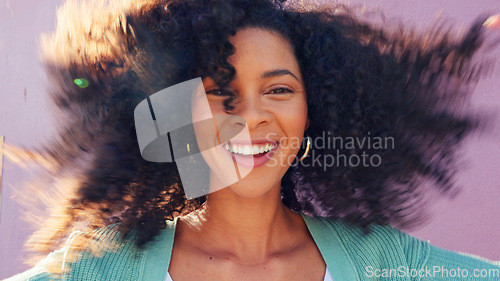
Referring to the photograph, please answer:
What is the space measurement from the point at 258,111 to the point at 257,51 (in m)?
0.20

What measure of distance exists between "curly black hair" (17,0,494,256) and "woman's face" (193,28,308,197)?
0.04 metres

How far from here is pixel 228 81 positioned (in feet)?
5.63

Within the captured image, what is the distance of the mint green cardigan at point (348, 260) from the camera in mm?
1779

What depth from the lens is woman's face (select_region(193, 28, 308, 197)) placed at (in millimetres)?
1732

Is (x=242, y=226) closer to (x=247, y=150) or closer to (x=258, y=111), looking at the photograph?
(x=247, y=150)

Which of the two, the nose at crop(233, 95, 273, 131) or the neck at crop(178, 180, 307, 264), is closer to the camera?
the nose at crop(233, 95, 273, 131)

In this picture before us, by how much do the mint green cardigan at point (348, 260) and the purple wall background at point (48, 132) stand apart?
2.53ft

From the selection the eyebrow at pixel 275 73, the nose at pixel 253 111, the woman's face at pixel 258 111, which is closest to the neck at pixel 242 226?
the woman's face at pixel 258 111

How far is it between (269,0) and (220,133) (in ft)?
1.66

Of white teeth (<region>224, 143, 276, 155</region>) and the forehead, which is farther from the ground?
the forehead

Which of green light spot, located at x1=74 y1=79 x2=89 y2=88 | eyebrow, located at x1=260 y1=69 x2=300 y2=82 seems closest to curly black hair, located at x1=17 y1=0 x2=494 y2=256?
green light spot, located at x1=74 y1=79 x2=89 y2=88

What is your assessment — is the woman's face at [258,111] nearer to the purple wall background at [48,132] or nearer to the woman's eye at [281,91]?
the woman's eye at [281,91]

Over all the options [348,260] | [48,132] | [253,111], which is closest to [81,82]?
[253,111]

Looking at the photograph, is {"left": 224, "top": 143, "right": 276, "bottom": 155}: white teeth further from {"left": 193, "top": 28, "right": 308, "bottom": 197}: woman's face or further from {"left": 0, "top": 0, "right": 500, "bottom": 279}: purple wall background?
{"left": 0, "top": 0, "right": 500, "bottom": 279}: purple wall background
